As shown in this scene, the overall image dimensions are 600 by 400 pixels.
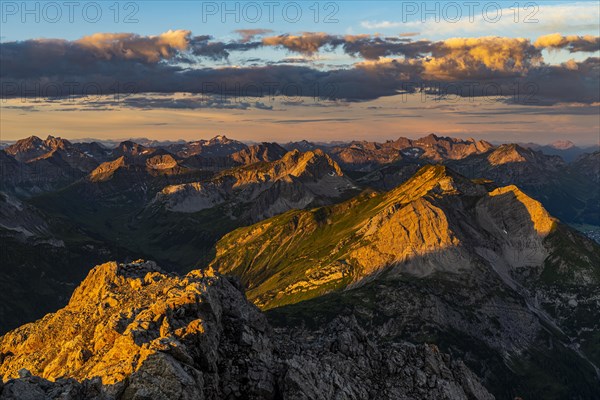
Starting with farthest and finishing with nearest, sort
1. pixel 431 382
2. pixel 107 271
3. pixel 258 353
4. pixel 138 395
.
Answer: pixel 107 271 < pixel 431 382 < pixel 258 353 < pixel 138 395

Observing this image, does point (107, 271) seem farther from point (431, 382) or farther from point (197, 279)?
point (431, 382)

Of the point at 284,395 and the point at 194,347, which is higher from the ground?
the point at 194,347

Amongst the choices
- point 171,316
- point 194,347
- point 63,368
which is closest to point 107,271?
point 63,368

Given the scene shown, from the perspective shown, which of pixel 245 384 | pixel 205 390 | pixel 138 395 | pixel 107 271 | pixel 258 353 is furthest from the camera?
pixel 107 271

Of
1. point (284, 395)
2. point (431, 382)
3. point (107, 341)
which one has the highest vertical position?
point (107, 341)

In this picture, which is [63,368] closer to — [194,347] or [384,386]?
[194,347]

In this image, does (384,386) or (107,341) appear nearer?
(107,341)
